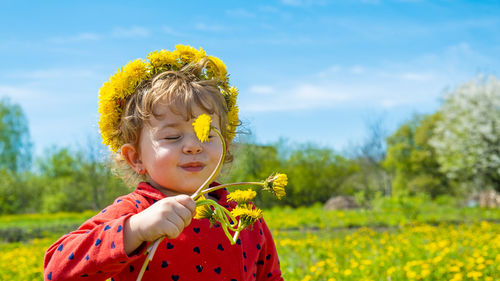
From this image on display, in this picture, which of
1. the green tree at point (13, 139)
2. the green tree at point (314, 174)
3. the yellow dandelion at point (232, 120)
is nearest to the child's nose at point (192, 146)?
the yellow dandelion at point (232, 120)

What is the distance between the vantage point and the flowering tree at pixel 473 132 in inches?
707

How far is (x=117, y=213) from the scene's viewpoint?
1.39m

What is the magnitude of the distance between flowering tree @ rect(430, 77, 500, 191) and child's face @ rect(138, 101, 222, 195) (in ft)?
60.9

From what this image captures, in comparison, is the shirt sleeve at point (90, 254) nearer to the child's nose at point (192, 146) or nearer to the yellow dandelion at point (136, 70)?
the child's nose at point (192, 146)

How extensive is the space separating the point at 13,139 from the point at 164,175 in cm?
3568

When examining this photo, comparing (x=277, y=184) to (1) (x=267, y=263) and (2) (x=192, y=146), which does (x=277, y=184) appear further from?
(1) (x=267, y=263)

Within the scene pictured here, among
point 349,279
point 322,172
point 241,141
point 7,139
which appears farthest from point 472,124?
point 7,139

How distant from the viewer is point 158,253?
1.41 meters

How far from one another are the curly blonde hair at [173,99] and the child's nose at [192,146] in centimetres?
8

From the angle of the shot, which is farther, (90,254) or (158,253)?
(158,253)

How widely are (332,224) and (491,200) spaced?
1469 centimetres

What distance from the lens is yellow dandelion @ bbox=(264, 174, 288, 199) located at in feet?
3.48

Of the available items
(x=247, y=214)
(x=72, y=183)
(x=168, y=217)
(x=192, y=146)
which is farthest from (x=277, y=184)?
(x=72, y=183)

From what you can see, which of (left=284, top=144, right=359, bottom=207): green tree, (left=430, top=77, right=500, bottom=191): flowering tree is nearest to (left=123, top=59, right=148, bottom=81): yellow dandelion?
(left=284, top=144, right=359, bottom=207): green tree
